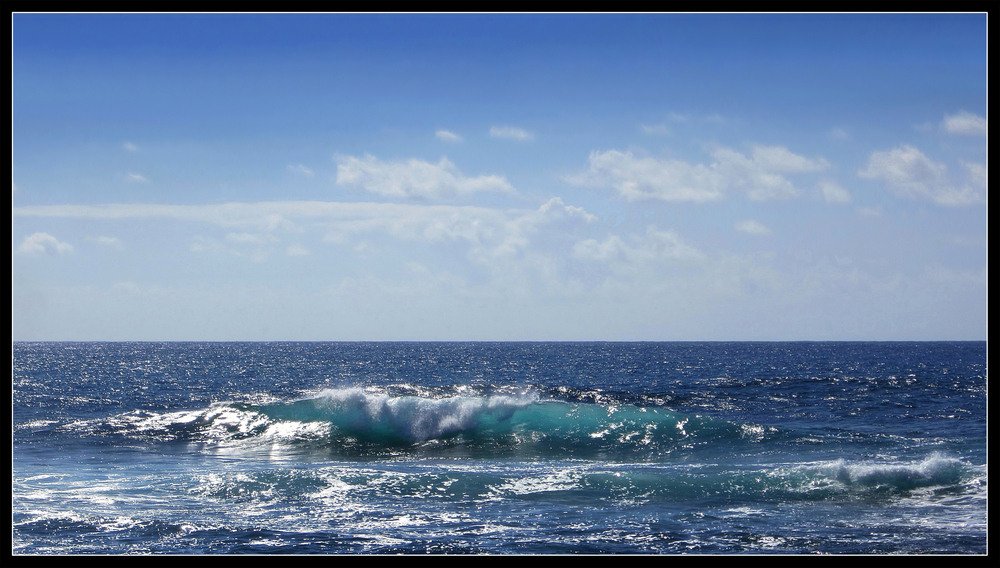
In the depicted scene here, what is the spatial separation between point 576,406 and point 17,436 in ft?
60.8

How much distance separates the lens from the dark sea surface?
1141 cm

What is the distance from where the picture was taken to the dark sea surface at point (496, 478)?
11.4 m

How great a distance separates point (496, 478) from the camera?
16.1 m

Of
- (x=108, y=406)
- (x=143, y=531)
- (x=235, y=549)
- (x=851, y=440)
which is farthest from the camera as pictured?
(x=108, y=406)

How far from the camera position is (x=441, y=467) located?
17.8 meters

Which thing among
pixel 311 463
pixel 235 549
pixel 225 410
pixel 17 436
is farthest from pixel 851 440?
pixel 17 436

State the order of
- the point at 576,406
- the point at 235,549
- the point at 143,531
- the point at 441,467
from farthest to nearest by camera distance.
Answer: the point at 576,406, the point at 441,467, the point at 143,531, the point at 235,549

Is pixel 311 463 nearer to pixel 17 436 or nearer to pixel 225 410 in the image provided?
pixel 225 410

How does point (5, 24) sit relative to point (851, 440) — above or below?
above

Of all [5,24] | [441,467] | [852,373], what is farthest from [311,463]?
[852,373]

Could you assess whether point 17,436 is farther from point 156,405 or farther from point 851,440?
point 851,440

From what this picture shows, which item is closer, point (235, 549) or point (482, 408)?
point (235, 549)

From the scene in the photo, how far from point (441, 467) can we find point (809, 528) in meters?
8.84

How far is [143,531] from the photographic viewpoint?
11633 mm
